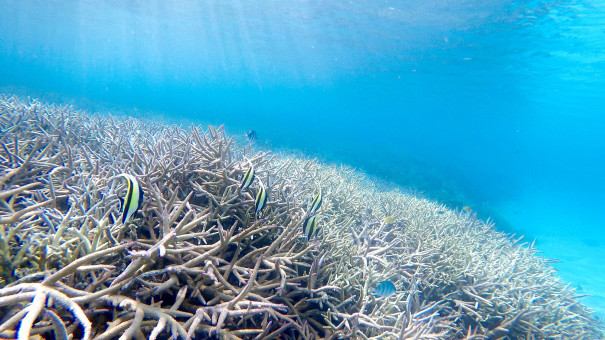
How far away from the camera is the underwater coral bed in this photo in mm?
1638

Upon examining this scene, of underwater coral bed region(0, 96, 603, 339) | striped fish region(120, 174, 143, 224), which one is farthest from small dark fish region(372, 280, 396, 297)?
striped fish region(120, 174, 143, 224)

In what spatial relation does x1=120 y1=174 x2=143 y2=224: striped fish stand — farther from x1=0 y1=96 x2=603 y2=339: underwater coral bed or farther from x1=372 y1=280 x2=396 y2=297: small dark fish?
x1=372 y1=280 x2=396 y2=297: small dark fish

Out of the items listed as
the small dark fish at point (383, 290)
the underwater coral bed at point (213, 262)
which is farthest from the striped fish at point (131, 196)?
the small dark fish at point (383, 290)

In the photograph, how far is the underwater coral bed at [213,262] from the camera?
1638 mm

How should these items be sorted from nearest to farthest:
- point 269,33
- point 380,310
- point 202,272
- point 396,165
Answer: point 202,272
point 380,310
point 396,165
point 269,33

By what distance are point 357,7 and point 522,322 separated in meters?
21.2

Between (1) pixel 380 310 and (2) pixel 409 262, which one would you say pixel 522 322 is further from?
(1) pixel 380 310

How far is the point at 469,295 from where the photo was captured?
13.8ft

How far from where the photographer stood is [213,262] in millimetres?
2201

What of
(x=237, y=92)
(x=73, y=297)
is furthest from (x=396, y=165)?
(x=237, y=92)

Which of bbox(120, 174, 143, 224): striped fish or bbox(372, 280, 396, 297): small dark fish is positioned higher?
bbox(120, 174, 143, 224): striped fish

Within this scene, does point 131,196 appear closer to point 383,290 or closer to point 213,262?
point 213,262

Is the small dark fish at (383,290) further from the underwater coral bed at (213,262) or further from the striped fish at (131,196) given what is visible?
the striped fish at (131,196)

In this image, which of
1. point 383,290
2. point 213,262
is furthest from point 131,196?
point 383,290
